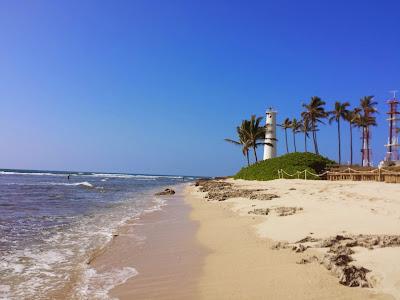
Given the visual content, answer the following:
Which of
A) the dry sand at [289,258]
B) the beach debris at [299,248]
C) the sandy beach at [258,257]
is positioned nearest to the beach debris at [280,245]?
the sandy beach at [258,257]

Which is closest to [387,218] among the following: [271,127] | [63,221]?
[63,221]

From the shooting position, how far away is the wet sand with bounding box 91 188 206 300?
16.8 ft

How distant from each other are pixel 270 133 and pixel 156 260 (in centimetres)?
5020

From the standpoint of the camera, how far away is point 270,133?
55812mm

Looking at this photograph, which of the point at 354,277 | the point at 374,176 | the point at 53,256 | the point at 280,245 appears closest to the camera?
the point at 354,277

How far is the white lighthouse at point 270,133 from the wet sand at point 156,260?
43.9 meters

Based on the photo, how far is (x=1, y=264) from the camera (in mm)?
6762

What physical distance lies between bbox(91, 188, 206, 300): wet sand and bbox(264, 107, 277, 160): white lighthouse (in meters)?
43.9

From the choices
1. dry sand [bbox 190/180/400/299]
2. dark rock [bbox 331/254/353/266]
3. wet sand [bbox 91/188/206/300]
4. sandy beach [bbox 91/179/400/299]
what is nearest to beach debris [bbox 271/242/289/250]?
sandy beach [bbox 91/179/400/299]

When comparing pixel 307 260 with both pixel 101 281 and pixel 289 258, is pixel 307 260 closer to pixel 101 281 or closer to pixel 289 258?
pixel 289 258

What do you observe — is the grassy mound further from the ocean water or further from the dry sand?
the dry sand

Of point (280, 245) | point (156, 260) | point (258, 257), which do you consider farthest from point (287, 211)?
point (156, 260)

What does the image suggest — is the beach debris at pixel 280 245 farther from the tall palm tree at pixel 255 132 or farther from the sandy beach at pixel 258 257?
the tall palm tree at pixel 255 132

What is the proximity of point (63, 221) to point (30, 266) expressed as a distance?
6165 millimetres
